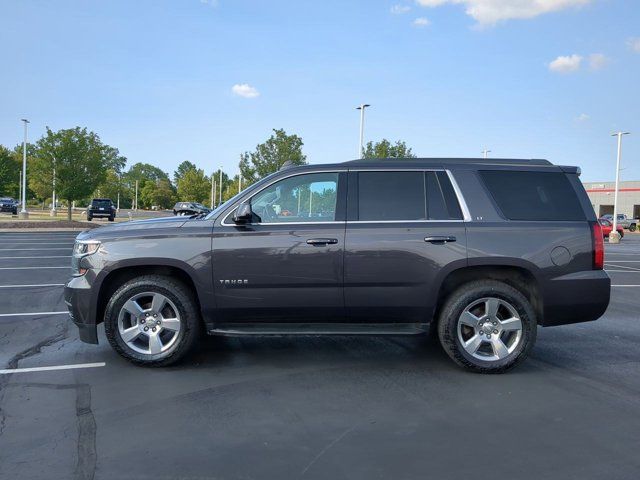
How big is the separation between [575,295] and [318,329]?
7.90ft

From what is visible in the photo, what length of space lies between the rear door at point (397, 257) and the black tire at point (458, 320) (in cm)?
22

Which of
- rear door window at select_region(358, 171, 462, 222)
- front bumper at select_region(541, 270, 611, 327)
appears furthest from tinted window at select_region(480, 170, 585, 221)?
front bumper at select_region(541, 270, 611, 327)

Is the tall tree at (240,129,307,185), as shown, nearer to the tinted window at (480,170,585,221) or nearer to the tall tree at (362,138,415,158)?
the tall tree at (362,138,415,158)

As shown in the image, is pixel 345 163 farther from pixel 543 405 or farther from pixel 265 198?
pixel 543 405

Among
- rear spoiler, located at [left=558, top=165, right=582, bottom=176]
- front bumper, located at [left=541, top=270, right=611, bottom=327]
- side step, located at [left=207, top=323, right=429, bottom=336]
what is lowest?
side step, located at [left=207, top=323, right=429, bottom=336]

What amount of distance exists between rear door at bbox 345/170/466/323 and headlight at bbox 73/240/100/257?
234 cm

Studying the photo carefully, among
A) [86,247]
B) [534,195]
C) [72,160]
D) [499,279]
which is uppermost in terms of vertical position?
[72,160]

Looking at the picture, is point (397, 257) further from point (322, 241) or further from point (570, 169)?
point (570, 169)

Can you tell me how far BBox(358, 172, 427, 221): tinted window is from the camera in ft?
17.9

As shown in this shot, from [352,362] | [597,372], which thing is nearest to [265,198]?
[352,362]

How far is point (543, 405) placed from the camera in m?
4.56

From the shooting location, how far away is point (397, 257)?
5.28 metres

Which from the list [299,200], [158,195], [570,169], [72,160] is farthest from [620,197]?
[158,195]

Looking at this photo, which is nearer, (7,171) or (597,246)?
(597,246)
